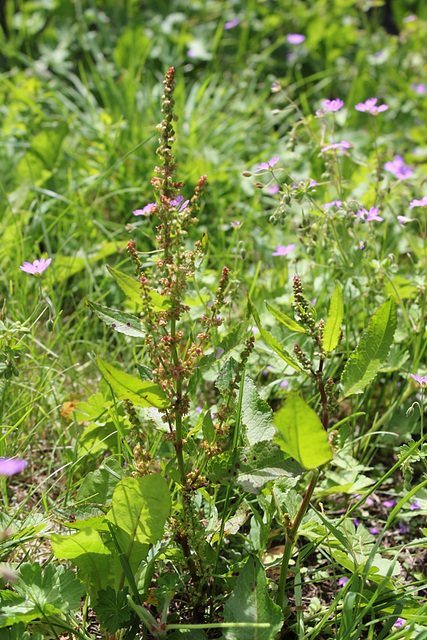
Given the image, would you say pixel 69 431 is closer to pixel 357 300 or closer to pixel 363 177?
pixel 357 300

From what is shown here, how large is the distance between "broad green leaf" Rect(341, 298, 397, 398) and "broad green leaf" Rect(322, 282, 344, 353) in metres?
0.06

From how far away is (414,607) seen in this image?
4.59 feet

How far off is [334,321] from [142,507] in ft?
1.80

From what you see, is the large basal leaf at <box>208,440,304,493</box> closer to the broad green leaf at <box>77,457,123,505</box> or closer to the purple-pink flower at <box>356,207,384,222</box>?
the broad green leaf at <box>77,457,123,505</box>

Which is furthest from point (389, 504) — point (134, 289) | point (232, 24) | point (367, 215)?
point (232, 24)

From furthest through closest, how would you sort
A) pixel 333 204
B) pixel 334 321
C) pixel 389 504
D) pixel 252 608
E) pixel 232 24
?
pixel 232 24
pixel 333 204
pixel 389 504
pixel 334 321
pixel 252 608

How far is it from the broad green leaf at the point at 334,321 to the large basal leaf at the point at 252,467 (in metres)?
0.26

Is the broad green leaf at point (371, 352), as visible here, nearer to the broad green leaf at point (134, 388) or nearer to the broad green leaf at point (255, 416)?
the broad green leaf at point (255, 416)

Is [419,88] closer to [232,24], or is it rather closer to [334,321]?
[232,24]

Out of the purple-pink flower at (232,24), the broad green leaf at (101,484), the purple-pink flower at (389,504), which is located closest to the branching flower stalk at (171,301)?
the broad green leaf at (101,484)

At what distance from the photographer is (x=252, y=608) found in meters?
1.27

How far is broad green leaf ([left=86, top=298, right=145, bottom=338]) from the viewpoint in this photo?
134 cm

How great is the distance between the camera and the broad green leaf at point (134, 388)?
3.87 feet

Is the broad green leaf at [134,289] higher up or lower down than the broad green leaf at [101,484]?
higher up
